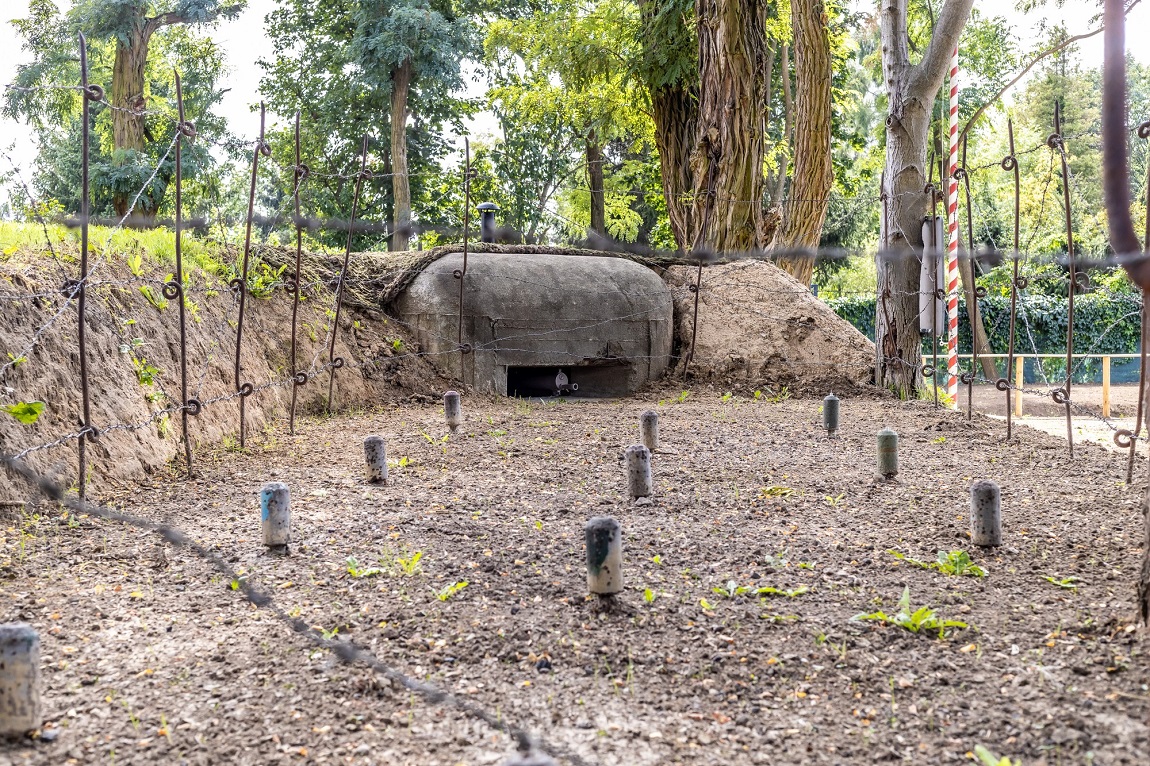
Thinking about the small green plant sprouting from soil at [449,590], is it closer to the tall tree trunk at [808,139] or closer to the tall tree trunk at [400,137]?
the tall tree trunk at [808,139]

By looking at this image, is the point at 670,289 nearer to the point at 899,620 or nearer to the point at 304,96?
the point at 899,620

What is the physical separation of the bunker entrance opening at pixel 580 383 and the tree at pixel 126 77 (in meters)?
6.67

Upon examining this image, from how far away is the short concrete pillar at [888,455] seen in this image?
5.38 m

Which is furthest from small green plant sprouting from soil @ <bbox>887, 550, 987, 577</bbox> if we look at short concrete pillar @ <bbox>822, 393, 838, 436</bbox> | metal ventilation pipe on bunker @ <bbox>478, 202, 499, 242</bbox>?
metal ventilation pipe on bunker @ <bbox>478, 202, 499, 242</bbox>

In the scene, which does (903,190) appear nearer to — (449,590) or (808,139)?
(808,139)

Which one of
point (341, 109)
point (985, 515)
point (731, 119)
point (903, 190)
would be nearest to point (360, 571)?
point (985, 515)

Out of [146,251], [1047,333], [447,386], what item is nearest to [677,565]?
[146,251]

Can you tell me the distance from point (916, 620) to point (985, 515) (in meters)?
1.11

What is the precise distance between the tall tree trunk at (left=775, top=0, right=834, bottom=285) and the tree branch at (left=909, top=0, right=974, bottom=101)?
2.97m

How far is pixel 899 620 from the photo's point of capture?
10.5 ft

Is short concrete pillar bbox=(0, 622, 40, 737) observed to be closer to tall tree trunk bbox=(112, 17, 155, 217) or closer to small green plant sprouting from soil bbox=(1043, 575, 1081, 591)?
small green plant sprouting from soil bbox=(1043, 575, 1081, 591)

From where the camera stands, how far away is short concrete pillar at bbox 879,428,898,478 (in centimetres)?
538

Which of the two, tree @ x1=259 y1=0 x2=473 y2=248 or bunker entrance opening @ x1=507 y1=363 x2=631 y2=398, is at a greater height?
tree @ x1=259 y1=0 x2=473 y2=248

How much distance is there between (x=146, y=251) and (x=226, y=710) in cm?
495
